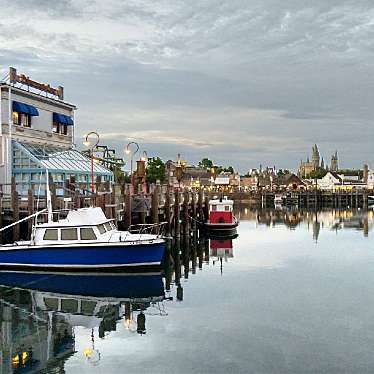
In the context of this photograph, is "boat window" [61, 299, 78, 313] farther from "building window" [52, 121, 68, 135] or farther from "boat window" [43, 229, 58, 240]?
"building window" [52, 121, 68, 135]

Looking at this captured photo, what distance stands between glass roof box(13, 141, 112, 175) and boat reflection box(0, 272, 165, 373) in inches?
643

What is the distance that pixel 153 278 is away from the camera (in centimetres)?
2872

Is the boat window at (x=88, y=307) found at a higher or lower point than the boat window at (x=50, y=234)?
lower

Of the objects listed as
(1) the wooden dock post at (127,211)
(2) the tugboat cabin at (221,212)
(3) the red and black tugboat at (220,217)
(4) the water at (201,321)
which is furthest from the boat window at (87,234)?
(2) the tugboat cabin at (221,212)

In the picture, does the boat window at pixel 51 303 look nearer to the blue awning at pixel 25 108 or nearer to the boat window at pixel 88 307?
the boat window at pixel 88 307

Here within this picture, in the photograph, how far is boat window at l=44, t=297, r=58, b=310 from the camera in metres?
22.5

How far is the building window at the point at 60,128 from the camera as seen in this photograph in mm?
51509

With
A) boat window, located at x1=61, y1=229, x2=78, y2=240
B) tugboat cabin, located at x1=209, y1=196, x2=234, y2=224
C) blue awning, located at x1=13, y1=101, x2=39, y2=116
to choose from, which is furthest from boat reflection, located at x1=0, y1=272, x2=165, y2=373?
tugboat cabin, located at x1=209, y1=196, x2=234, y2=224

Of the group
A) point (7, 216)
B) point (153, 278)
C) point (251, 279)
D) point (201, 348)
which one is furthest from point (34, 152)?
point (201, 348)

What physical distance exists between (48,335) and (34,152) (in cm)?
2876

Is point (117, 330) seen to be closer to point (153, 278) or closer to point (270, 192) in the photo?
point (153, 278)

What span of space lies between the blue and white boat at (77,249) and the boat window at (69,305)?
16.7 feet

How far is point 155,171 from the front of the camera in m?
108

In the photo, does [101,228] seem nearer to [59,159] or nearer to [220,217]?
[59,159]
